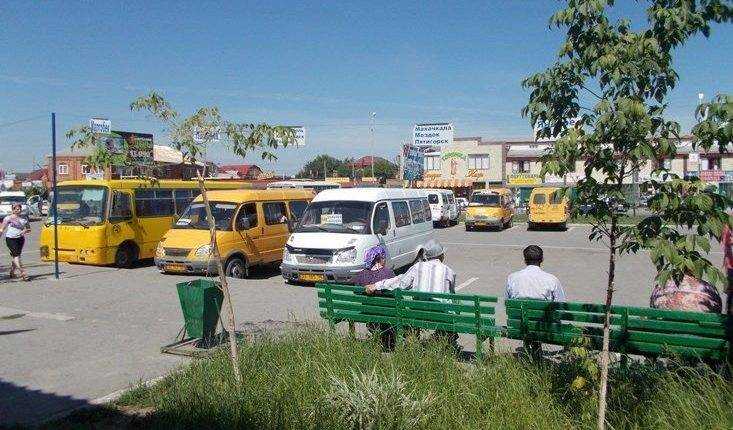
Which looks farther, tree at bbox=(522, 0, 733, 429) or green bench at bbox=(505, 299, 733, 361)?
green bench at bbox=(505, 299, 733, 361)

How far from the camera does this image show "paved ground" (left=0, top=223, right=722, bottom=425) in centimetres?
675

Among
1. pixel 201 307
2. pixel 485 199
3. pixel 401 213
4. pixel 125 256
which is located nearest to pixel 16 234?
pixel 125 256

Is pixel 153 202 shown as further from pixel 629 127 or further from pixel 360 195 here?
pixel 629 127

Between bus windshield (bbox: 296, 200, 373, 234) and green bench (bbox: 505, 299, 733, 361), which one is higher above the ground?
bus windshield (bbox: 296, 200, 373, 234)

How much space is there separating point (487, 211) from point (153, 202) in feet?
59.7

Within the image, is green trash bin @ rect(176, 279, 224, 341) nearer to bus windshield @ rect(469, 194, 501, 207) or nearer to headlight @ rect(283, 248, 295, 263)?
headlight @ rect(283, 248, 295, 263)

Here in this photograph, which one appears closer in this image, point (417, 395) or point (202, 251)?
point (417, 395)

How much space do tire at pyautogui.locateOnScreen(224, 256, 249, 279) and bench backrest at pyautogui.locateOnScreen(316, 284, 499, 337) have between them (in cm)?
718

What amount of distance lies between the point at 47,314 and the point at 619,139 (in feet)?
32.5

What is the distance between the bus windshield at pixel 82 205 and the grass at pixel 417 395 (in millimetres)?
11457

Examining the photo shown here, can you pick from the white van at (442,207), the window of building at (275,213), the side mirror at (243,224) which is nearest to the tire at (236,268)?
the side mirror at (243,224)

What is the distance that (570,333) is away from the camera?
5.98 m

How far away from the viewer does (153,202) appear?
58.3ft

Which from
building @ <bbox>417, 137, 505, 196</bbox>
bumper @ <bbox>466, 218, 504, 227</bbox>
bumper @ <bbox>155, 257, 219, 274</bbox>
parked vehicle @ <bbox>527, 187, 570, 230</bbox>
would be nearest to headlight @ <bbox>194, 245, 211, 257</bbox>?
bumper @ <bbox>155, 257, 219, 274</bbox>
